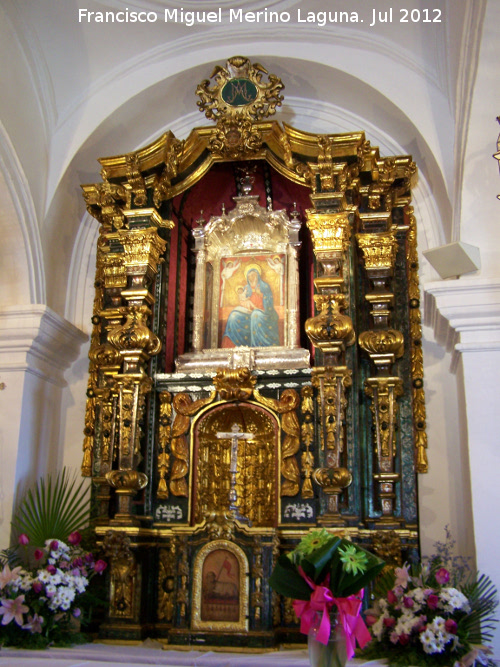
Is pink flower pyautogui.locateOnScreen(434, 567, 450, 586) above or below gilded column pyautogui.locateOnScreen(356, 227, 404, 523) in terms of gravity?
below

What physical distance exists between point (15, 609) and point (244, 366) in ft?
9.53

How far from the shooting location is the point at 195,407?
7.26 meters

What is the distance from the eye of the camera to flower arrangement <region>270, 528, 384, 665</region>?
9.96ft

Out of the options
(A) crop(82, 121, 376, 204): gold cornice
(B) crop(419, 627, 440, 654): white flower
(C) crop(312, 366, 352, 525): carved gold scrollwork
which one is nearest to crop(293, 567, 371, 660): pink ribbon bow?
(B) crop(419, 627, 440, 654): white flower

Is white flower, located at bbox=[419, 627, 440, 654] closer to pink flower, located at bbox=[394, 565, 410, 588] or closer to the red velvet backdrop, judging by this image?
pink flower, located at bbox=[394, 565, 410, 588]

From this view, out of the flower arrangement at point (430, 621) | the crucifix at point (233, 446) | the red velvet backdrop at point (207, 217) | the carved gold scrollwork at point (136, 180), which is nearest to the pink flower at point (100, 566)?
the crucifix at point (233, 446)

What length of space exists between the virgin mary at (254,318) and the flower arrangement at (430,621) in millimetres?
2979

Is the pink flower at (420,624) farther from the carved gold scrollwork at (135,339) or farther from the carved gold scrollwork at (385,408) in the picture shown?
the carved gold scrollwork at (135,339)

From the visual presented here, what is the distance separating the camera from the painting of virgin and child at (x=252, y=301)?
25.5 ft

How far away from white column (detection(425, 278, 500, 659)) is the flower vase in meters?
3.14

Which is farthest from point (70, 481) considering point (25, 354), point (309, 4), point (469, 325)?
point (309, 4)

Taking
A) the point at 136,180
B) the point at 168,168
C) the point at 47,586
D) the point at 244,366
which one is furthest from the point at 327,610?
the point at 136,180

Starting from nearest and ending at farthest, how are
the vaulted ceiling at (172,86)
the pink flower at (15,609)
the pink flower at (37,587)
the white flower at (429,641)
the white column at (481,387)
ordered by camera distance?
the white flower at (429,641), the pink flower at (15,609), the pink flower at (37,587), the white column at (481,387), the vaulted ceiling at (172,86)

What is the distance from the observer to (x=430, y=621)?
5.05 m
